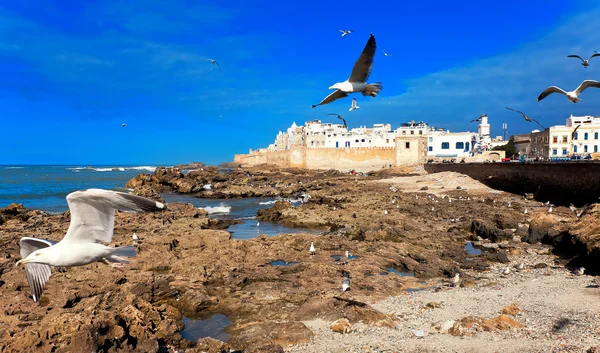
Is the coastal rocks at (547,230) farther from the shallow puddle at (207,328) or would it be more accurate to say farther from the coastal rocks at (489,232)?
the shallow puddle at (207,328)

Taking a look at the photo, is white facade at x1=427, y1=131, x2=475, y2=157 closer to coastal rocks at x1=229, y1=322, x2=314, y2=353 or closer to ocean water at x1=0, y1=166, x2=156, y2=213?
ocean water at x1=0, y1=166, x2=156, y2=213

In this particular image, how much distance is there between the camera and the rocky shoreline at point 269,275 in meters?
6.18

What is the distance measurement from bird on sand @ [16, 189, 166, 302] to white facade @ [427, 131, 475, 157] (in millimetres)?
63226

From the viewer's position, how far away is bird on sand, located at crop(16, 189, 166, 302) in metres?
4.71

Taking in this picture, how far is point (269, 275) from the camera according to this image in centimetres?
985

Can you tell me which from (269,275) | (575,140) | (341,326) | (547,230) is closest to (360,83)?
(341,326)

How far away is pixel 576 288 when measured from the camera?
28.0 feet

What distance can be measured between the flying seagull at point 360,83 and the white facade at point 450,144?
60259mm

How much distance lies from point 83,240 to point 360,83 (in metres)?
4.57

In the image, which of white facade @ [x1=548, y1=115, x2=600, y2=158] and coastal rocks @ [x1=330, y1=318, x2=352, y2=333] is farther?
white facade @ [x1=548, y1=115, x2=600, y2=158]

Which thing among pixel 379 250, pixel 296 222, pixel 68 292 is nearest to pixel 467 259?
pixel 379 250

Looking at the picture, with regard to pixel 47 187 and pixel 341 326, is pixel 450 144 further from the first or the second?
pixel 341 326

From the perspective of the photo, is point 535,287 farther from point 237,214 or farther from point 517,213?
point 237,214

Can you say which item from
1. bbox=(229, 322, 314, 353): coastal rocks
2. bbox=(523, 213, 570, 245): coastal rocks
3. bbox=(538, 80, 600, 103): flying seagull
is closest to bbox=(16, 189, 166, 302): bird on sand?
bbox=(229, 322, 314, 353): coastal rocks
